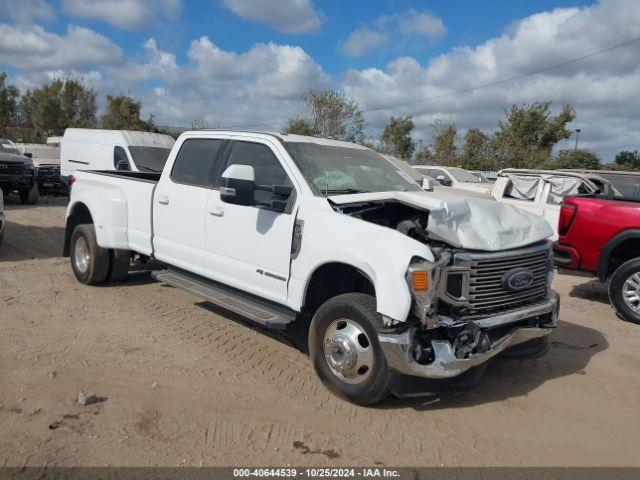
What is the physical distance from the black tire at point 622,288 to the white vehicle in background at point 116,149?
31.3 feet

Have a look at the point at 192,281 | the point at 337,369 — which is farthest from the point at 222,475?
the point at 192,281

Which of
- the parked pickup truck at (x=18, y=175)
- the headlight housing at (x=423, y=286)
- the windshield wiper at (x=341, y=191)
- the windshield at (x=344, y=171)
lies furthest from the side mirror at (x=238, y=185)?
the parked pickup truck at (x=18, y=175)

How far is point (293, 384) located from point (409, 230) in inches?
61.1

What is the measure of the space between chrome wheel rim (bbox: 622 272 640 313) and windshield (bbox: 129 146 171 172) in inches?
393

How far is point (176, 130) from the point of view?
35281mm

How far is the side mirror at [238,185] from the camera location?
4.72 metres

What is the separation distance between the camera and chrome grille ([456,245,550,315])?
4.09 meters

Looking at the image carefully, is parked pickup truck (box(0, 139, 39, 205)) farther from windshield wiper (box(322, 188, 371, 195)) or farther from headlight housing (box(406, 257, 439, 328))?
headlight housing (box(406, 257, 439, 328))

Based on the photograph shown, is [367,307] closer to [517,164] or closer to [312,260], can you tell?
[312,260]

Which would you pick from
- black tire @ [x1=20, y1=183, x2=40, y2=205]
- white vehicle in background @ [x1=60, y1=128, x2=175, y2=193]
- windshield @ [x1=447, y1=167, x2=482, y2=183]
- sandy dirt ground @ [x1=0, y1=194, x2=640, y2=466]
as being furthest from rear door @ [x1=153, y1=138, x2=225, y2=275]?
windshield @ [x1=447, y1=167, x2=482, y2=183]

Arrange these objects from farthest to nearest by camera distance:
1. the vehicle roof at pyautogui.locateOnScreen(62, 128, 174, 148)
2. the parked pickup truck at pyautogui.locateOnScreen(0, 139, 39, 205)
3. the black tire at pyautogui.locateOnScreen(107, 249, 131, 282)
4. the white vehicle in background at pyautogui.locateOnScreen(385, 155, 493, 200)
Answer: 1. the parked pickup truck at pyautogui.locateOnScreen(0, 139, 39, 205)
2. the vehicle roof at pyautogui.locateOnScreen(62, 128, 174, 148)
3. the black tire at pyautogui.locateOnScreen(107, 249, 131, 282)
4. the white vehicle in background at pyautogui.locateOnScreen(385, 155, 493, 200)

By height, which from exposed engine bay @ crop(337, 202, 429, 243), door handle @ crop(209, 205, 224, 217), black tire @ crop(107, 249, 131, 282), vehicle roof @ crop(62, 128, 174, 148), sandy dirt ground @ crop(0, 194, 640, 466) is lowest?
sandy dirt ground @ crop(0, 194, 640, 466)

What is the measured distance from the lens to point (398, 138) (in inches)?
1410

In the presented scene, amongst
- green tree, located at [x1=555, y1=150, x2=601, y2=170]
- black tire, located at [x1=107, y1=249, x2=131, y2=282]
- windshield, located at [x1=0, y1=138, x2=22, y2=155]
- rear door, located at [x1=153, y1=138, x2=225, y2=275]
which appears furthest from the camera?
green tree, located at [x1=555, y1=150, x2=601, y2=170]
